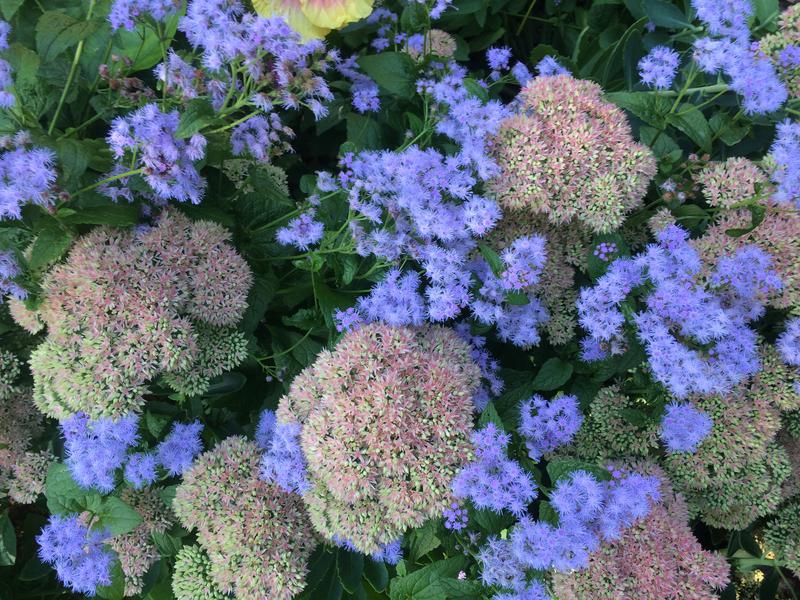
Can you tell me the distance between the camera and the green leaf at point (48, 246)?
4.34 feet

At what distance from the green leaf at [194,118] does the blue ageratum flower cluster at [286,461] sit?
0.74 meters

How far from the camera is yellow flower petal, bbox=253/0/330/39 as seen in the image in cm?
178

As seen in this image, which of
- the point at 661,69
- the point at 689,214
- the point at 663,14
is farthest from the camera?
the point at 663,14

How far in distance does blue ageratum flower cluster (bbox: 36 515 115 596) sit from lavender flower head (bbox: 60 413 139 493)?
0.12 metres

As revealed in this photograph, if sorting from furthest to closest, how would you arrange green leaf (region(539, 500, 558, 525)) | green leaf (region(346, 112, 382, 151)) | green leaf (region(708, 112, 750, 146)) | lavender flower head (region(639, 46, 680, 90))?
green leaf (region(346, 112, 382, 151)), green leaf (region(708, 112, 750, 146)), lavender flower head (region(639, 46, 680, 90)), green leaf (region(539, 500, 558, 525))

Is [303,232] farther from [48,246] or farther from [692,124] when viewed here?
[692,124]

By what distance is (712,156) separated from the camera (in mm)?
2037

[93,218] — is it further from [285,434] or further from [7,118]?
[285,434]

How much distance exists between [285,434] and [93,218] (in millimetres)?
677

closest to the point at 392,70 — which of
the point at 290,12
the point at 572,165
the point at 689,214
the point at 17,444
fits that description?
the point at 290,12

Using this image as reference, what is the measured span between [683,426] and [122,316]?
1444 mm

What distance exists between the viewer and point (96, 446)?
4.92 feet

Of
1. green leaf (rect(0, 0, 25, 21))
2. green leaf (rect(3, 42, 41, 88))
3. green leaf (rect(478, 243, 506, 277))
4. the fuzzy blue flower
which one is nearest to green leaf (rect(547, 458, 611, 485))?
green leaf (rect(478, 243, 506, 277))

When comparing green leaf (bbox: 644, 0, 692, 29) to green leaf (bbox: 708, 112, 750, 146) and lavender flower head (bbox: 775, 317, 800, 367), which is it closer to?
green leaf (bbox: 708, 112, 750, 146)
